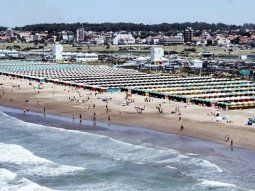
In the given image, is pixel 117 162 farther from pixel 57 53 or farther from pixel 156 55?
pixel 57 53

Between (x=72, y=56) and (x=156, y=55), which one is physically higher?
(x=156, y=55)

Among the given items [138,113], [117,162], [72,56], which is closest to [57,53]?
[72,56]

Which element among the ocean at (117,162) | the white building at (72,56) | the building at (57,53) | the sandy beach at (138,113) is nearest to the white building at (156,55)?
the white building at (72,56)

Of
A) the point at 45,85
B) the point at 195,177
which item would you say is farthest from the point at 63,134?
the point at 45,85

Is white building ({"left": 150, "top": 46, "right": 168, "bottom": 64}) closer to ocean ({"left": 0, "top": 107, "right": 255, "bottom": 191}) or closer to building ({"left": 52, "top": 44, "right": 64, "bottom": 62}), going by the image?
building ({"left": 52, "top": 44, "right": 64, "bottom": 62})

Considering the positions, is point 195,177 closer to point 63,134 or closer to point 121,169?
point 121,169
